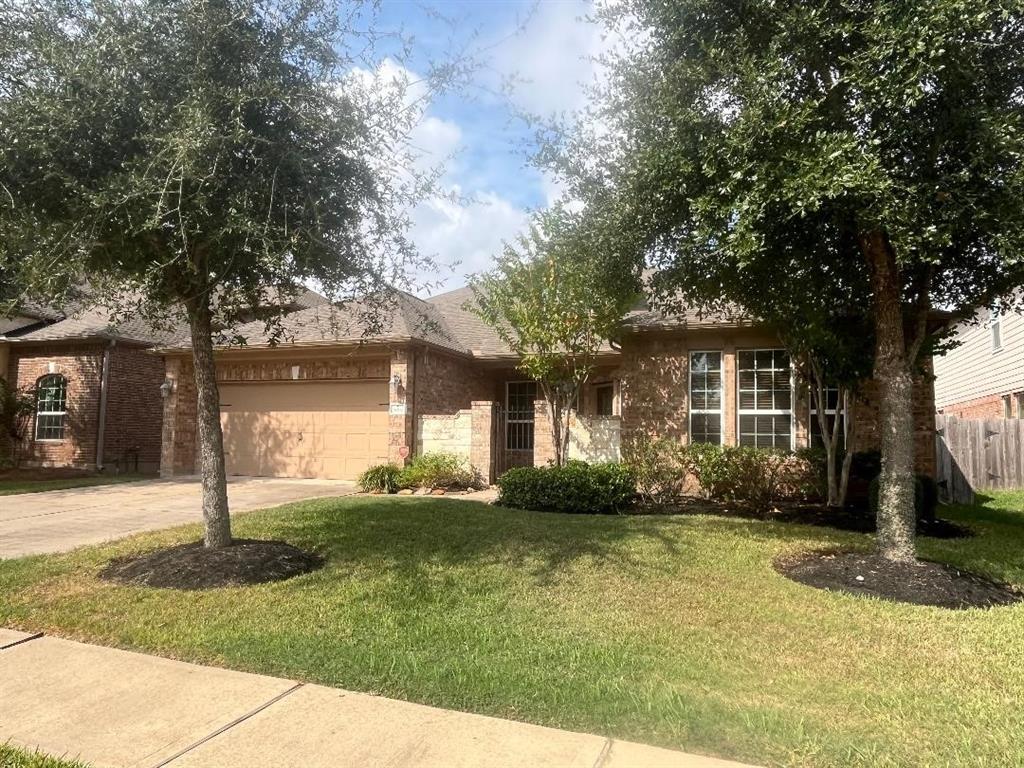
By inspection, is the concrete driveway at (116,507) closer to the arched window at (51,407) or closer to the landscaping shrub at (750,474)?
the arched window at (51,407)

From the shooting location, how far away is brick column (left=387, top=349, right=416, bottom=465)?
13.5m

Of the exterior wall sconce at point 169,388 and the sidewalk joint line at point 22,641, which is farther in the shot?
the exterior wall sconce at point 169,388

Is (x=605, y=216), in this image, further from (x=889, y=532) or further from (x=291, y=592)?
(x=291, y=592)

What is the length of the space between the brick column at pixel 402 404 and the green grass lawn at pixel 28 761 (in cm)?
1038

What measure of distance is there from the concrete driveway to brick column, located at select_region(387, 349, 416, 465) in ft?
4.22

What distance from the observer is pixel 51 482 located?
1433 cm

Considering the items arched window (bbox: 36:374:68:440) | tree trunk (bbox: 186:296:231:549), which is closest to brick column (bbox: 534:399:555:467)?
tree trunk (bbox: 186:296:231:549)

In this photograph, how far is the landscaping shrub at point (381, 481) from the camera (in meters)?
12.7

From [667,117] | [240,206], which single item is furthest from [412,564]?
[667,117]

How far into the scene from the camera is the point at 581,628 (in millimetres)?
4723

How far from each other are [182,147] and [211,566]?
3.57m

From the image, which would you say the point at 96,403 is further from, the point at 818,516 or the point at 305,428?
the point at 818,516

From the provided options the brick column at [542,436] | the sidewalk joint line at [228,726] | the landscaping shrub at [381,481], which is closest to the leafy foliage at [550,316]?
the brick column at [542,436]

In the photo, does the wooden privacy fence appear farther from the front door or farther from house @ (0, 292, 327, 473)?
house @ (0, 292, 327, 473)
